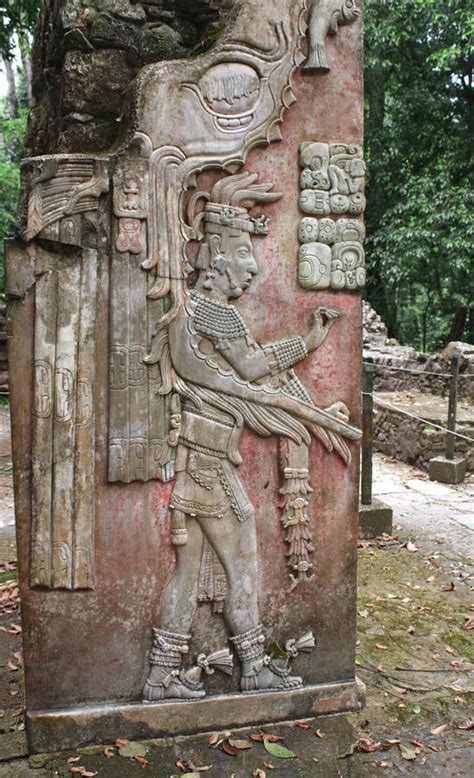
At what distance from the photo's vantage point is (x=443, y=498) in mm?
7383

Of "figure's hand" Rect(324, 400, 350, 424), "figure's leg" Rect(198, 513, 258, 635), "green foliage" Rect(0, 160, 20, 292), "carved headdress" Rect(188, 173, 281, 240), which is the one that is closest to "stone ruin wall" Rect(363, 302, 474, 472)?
"figure's hand" Rect(324, 400, 350, 424)

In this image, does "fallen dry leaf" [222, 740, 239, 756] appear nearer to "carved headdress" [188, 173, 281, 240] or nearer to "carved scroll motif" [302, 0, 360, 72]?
"carved headdress" [188, 173, 281, 240]

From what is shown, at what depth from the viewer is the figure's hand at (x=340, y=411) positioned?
3113 millimetres

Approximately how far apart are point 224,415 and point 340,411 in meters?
0.52

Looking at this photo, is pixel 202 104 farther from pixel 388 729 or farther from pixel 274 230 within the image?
pixel 388 729

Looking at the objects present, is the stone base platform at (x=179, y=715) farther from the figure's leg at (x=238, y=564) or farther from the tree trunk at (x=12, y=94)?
the tree trunk at (x=12, y=94)

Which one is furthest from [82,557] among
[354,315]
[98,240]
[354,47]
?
[354,47]

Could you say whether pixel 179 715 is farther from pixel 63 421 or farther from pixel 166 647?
pixel 63 421

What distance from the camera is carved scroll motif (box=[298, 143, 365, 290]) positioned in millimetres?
2979

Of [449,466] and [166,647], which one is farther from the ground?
[166,647]

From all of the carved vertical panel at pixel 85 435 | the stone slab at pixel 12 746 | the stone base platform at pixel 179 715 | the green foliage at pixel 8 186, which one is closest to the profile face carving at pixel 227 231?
the carved vertical panel at pixel 85 435

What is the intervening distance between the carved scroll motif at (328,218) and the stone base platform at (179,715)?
1782 mm

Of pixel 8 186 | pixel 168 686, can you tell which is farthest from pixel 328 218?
pixel 8 186

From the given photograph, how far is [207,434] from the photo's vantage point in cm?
296
